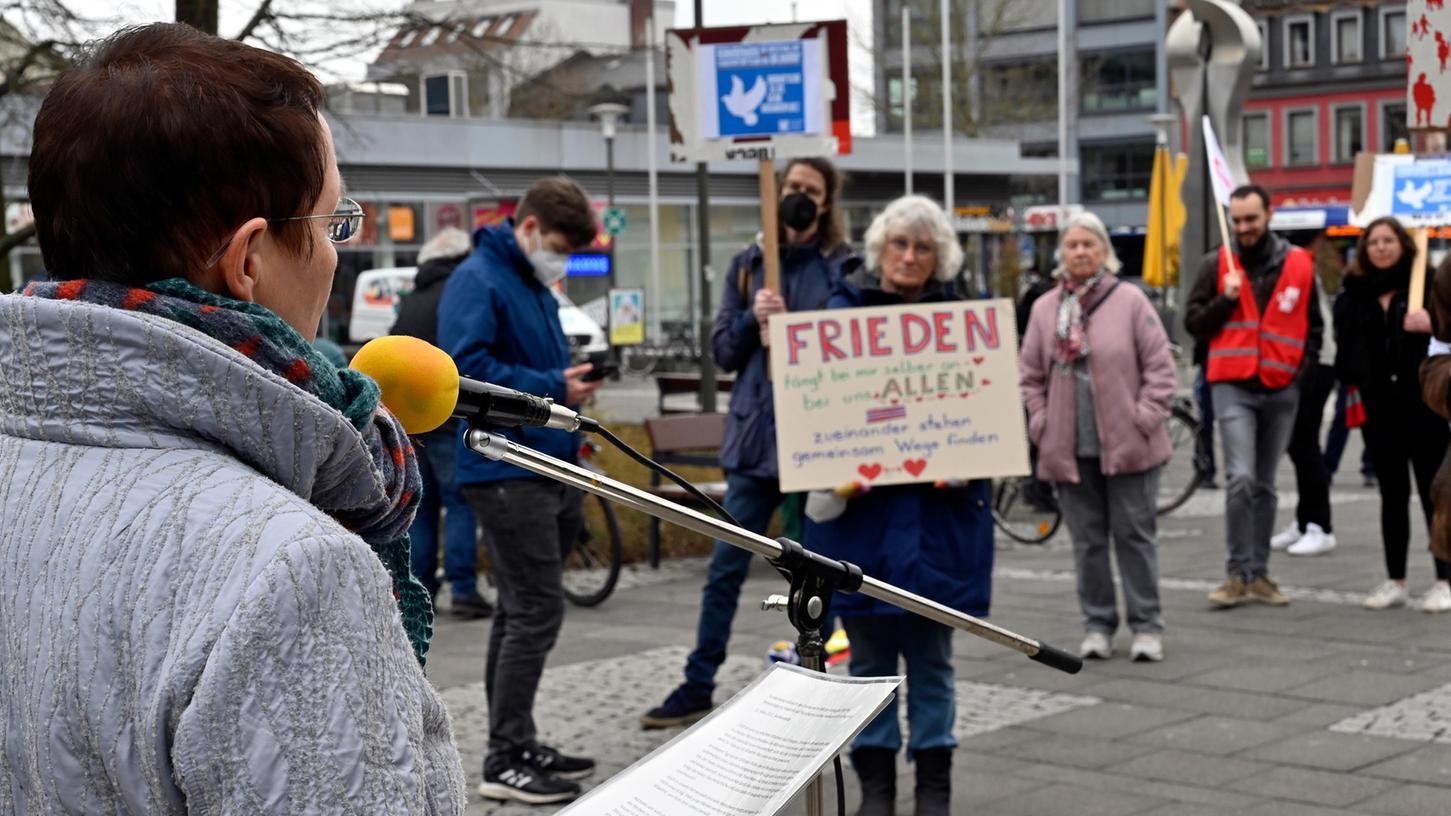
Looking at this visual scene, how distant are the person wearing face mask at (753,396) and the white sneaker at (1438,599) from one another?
11.5 ft

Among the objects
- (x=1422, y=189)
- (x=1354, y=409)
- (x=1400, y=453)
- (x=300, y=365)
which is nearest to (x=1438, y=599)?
(x=1400, y=453)

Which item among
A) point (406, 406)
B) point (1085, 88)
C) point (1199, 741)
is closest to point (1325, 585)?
point (1199, 741)

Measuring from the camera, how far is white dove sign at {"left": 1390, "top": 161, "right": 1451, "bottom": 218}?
9.05 meters

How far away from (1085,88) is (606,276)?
3371 centimetres

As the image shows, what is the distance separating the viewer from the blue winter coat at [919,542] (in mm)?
4965

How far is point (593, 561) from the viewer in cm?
1012

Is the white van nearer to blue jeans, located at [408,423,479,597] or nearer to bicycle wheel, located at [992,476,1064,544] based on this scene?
bicycle wheel, located at [992,476,1064,544]

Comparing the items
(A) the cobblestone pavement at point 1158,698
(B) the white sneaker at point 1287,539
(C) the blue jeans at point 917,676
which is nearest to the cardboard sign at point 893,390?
(C) the blue jeans at point 917,676

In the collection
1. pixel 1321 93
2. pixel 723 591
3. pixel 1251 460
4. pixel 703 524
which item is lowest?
pixel 723 591

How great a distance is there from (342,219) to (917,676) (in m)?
3.60

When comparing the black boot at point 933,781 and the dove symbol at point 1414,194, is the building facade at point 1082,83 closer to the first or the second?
the dove symbol at point 1414,194

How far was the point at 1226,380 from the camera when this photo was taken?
28.8 ft

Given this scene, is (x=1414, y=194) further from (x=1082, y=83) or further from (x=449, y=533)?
(x=1082, y=83)

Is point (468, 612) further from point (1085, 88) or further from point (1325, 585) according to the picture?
point (1085, 88)
